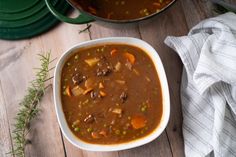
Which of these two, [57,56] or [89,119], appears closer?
[89,119]

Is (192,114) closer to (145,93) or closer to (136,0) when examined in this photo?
(145,93)

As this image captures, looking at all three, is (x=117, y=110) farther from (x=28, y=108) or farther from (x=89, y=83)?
(x=28, y=108)

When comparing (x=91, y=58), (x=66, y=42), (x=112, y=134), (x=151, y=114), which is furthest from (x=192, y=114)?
(x=66, y=42)

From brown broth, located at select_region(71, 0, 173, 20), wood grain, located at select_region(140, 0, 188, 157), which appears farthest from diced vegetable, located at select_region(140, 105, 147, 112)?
brown broth, located at select_region(71, 0, 173, 20)

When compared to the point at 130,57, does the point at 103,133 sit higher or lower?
lower

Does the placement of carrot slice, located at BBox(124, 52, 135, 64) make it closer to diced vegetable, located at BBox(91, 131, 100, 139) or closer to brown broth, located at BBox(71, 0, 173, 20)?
brown broth, located at BBox(71, 0, 173, 20)

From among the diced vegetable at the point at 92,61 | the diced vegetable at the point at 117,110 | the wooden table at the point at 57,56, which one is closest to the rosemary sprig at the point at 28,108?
the wooden table at the point at 57,56

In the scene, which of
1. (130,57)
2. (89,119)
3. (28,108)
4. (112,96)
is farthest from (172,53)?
(28,108)
